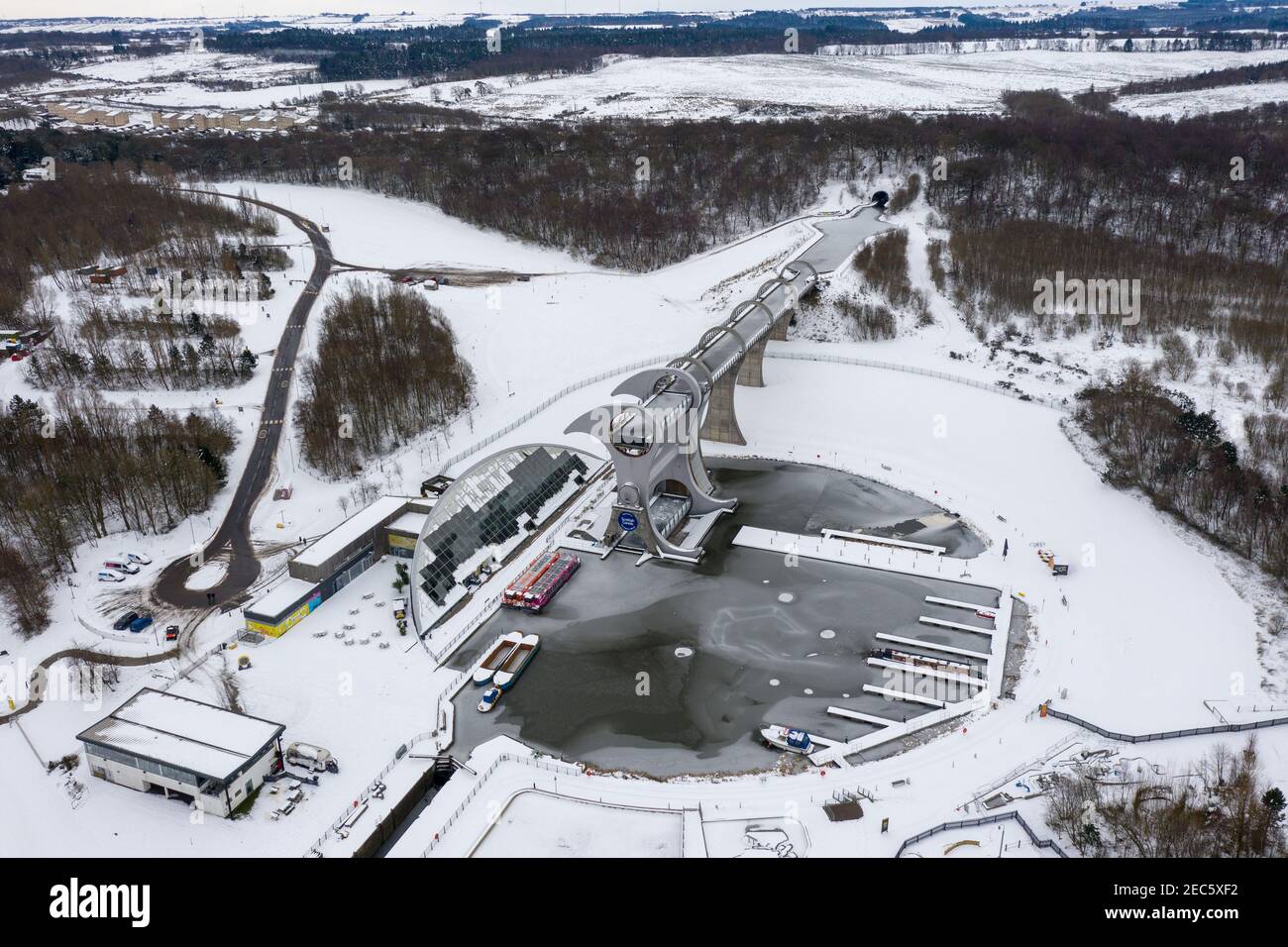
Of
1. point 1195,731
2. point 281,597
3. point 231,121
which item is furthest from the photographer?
point 231,121

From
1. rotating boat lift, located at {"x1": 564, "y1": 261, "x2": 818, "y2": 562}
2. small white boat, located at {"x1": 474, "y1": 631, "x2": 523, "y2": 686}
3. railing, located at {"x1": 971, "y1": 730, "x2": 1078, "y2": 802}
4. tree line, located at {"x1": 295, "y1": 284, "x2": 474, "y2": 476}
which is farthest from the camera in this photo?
tree line, located at {"x1": 295, "y1": 284, "x2": 474, "y2": 476}

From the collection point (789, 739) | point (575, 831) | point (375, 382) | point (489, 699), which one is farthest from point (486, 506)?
point (789, 739)

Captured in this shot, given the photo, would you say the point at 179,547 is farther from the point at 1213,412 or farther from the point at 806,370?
the point at 1213,412

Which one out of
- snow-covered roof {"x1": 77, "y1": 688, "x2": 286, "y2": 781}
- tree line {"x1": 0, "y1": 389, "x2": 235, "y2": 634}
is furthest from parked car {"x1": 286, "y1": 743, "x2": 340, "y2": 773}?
tree line {"x1": 0, "y1": 389, "x2": 235, "y2": 634}

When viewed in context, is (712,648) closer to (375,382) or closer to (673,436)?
(673,436)

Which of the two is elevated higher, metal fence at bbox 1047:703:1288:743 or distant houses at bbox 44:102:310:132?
distant houses at bbox 44:102:310:132

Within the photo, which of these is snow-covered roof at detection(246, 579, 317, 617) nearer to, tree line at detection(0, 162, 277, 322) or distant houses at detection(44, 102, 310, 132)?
tree line at detection(0, 162, 277, 322)
